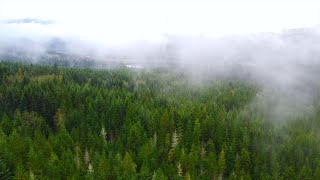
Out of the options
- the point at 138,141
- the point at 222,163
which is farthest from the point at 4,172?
the point at 222,163

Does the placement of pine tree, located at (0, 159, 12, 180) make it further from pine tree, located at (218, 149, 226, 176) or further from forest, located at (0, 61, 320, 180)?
pine tree, located at (218, 149, 226, 176)

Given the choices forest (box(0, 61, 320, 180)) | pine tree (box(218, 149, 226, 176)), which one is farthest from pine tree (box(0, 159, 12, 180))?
pine tree (box(218, 149, 226, 176))

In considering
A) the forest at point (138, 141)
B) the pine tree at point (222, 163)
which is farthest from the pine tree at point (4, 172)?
the pine tree at point (222, 163)

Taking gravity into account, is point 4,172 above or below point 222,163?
above

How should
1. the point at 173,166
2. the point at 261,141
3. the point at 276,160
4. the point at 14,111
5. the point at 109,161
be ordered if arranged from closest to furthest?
the point at 109,161 < the point at 173,166 < the point at 276,160 < the point at 261,141 < the point at 14,111

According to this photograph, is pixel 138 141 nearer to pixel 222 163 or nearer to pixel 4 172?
pixel 222 163

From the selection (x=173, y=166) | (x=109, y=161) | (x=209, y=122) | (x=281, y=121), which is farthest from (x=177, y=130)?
(x=281, y=121)

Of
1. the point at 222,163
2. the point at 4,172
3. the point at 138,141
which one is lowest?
the point at 222,163

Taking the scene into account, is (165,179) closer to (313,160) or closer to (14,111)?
(313,160)
